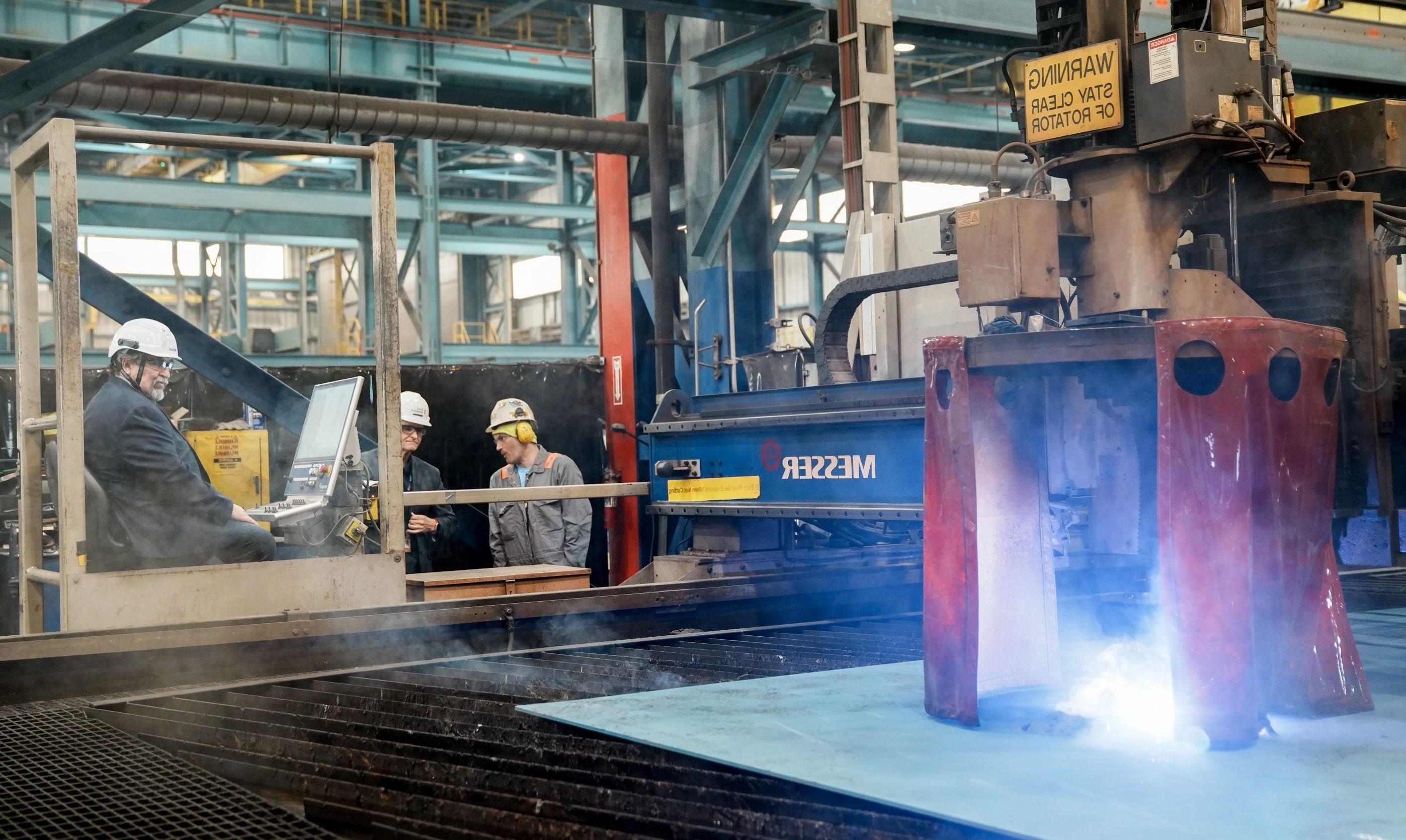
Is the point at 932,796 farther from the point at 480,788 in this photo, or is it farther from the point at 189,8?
the point at 189,8

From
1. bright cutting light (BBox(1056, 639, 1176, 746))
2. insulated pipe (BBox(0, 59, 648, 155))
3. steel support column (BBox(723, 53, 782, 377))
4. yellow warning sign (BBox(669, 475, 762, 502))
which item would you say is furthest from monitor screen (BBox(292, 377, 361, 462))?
bright cutting light (BBox(1056, 639, 1176, 746))

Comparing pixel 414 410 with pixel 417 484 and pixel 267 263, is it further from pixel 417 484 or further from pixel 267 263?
pixel 267 263

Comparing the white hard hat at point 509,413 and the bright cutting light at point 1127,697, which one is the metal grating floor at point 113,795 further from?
the white hard hat at point 509,413

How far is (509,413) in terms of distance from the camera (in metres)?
7.54

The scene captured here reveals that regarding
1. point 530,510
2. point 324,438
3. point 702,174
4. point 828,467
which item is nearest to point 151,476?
point 324,438

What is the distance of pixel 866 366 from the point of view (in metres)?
6.22

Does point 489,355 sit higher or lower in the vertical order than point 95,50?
lower

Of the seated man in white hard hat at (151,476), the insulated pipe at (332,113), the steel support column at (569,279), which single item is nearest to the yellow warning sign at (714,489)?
the seated man in white hard hat at (151,476)

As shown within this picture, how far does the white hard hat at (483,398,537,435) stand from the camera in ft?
24.7

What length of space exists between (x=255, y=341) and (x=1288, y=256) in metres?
16.4

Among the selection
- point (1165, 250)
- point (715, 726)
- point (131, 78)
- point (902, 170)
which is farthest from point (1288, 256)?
point (902, 170)

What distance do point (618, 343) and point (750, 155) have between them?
1.92 metres

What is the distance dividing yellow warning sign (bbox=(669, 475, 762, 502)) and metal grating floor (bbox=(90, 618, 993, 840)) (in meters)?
1.82

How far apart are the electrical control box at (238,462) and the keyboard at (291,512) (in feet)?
8.01
